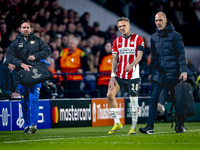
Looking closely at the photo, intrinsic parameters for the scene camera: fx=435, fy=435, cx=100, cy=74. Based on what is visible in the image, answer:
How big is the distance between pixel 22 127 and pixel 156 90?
3485mm

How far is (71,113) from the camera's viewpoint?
10.7 meters

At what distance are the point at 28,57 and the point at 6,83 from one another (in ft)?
6.54

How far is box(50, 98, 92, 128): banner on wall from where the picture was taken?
410 inches

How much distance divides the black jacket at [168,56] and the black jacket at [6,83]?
145 inches

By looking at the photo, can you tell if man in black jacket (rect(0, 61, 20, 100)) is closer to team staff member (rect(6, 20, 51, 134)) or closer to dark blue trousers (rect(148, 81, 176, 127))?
team staff member (rect(6, 20, 51, 134))

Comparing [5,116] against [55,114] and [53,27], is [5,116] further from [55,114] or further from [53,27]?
[53,27]

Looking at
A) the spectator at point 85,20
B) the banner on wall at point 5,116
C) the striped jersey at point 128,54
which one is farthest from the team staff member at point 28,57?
the spectator at point 85,20

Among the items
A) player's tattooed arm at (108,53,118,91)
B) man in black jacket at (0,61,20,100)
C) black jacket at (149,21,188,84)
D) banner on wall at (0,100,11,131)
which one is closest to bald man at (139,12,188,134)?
black jacket at (149,21,188,84)

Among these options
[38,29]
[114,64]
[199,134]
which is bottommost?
[199,134]

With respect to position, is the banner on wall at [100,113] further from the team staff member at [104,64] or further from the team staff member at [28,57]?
the team staff member at [28,57]

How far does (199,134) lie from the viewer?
756 centimetres

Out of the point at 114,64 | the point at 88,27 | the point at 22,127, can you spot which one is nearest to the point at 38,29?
the point at 88,27

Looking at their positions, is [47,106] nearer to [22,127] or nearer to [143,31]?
[22,127]

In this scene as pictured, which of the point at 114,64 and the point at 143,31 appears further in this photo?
the point at 143,31
